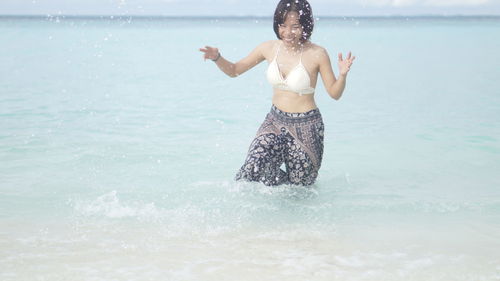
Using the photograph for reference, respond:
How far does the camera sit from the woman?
5.03 m

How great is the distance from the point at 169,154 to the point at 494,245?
4.19 m

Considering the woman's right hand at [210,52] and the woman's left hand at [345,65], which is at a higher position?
the woman's right hand at [210,52]

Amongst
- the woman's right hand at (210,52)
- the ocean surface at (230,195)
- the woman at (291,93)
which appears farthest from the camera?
the woman's right hand at (210,52)

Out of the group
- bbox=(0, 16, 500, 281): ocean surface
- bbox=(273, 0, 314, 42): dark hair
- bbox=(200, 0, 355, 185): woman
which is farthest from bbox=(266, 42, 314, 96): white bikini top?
bbox=(0, 16, 500, 281): ocean surface

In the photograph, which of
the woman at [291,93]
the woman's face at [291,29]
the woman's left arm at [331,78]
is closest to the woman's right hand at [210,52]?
the woman at [291,93]

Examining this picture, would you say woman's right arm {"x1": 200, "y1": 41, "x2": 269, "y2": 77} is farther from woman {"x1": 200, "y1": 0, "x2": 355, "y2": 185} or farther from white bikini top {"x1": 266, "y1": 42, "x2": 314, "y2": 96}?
white bikini top {"x1": 266, "y1": 42, "x2": 314, "y2": 96}

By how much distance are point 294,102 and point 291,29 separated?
23.4 inches

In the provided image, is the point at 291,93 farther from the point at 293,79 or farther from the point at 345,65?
the point at 345,65

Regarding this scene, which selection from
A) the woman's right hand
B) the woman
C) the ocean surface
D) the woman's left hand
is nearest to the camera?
the ocean surface

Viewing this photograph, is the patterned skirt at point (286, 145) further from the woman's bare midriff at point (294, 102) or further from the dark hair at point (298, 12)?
the dark hair at point (298, 12)

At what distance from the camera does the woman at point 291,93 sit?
5031 millimetres

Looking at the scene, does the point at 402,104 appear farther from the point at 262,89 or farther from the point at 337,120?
the point at 262,89

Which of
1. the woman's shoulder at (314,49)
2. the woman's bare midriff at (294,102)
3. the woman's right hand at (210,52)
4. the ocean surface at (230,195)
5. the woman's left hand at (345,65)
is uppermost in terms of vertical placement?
the woman's shoulder at (314,49)

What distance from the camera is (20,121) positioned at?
33.2ft
